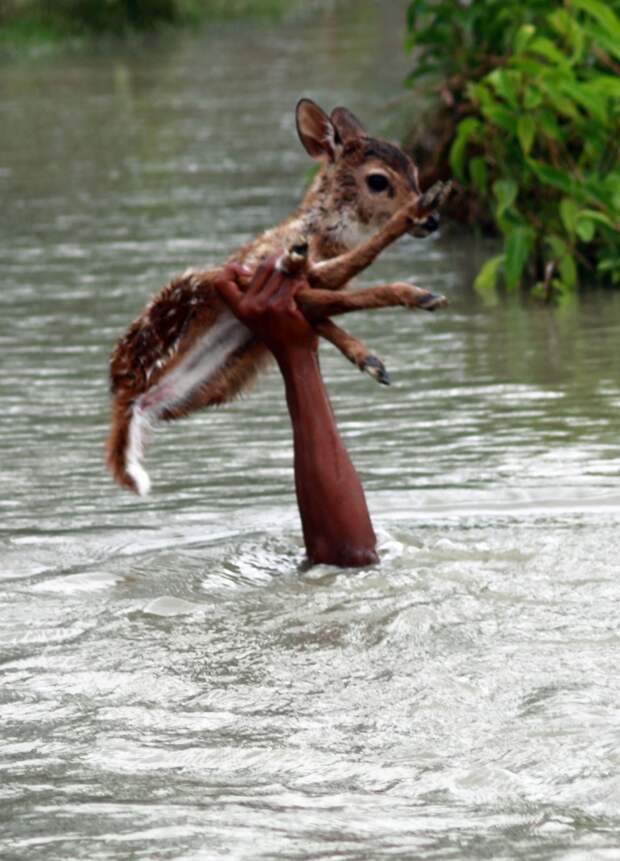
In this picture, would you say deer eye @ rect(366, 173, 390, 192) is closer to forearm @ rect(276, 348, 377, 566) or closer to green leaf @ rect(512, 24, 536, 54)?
forearm @ rect(276, 348, 377, 566)

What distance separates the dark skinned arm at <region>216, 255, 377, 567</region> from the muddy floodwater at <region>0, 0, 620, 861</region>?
13cm

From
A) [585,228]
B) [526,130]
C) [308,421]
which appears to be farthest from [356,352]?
[526,130]

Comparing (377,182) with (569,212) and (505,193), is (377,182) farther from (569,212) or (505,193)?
(505,193)

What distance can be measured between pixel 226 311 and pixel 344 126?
0.77 metres

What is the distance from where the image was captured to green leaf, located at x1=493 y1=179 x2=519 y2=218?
33.6ft

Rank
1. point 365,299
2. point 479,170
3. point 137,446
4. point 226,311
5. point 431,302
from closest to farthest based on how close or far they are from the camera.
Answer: point 431,302 → point 365,299 → point 226,311 → point 137,446 → point 479,170

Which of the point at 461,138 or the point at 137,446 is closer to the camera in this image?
the point at 137,446

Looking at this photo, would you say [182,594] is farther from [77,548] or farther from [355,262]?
[355,262]

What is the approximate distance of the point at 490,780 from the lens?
409 cm

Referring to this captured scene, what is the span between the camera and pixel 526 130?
1000cm

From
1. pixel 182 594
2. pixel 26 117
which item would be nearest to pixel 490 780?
pixel 182 594

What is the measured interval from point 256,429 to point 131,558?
1820mm

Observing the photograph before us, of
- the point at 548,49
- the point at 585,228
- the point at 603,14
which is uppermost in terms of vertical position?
the point at 603,14

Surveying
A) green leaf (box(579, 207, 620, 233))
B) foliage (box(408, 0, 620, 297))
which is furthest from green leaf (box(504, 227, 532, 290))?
green leaf (box(579, 207, 620, 233))
